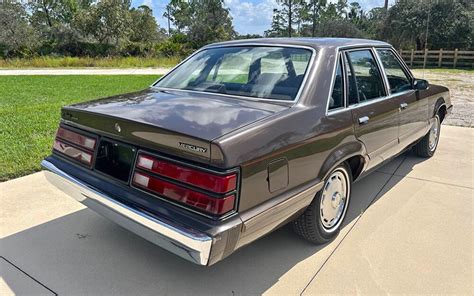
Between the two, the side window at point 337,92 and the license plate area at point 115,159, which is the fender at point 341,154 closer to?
the side window at point 337,92

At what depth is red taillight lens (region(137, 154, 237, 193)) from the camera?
195 centimetres

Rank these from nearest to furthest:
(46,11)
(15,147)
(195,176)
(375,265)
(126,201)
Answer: (195,176) < (126,201) < (375,265) < (15,147) < (46,11)

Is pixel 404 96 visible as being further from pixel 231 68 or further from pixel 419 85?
pixel 231 68

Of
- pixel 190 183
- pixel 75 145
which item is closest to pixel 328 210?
pixel 190 183

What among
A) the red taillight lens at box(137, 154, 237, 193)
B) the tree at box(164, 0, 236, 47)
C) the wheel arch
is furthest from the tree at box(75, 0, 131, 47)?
the red taillight lens at box(137, 154, 237, 193)

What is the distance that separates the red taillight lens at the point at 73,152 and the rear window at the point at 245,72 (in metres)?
1.00

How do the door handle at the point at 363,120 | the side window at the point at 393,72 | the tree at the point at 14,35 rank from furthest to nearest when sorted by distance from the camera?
the tree at the point at 14,35, the side window at the point at 393,72, the door handle at the point at 363,120

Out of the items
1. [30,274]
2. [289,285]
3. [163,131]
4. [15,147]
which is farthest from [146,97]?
[15,147]

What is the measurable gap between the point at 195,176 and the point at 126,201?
0.53 meters

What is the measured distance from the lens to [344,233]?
313 cm

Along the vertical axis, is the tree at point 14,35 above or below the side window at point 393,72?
above

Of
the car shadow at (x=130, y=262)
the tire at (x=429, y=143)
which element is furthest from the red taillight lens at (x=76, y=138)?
the tire at (x=429, y=143)

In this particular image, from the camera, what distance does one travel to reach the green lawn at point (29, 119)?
4.47 m

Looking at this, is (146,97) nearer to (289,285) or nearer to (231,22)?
(289,285)
